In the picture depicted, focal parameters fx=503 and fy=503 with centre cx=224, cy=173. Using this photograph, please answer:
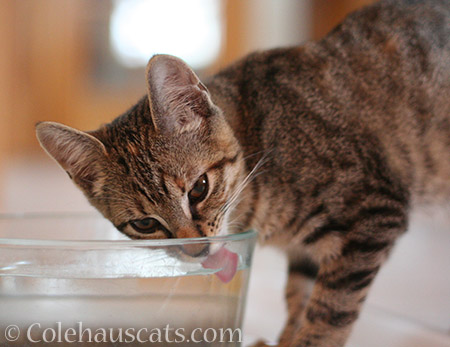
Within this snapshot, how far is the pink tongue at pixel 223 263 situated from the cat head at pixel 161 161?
10 centimetres

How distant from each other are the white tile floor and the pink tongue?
36 cm

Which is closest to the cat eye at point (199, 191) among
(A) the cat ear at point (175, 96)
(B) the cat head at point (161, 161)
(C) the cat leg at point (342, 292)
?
(B) the cat head at point (161, 161)

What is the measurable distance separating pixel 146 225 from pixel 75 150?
0.20m

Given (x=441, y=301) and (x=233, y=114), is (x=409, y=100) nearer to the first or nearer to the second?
(x=233, y=114)

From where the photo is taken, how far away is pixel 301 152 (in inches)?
41.6

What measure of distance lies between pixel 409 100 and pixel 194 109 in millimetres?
544

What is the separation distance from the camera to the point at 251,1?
398 cm

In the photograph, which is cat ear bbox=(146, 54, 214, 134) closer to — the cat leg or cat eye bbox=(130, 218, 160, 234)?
cat eye bbox=(130, 218, 160, 234)

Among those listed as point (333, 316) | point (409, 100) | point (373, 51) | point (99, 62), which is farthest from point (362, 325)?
point (99, 62)

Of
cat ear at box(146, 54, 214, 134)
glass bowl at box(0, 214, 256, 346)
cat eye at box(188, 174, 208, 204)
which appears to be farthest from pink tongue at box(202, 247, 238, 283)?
cat ear at box(146, 54, 214, 134)

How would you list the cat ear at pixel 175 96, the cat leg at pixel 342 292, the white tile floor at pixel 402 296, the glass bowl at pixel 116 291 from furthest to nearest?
the white tile floor at pixel 402 296
the cat leg at pixel 342 292
the cat ear at pixel 175 96
the glass bowl at pixel 116 291
